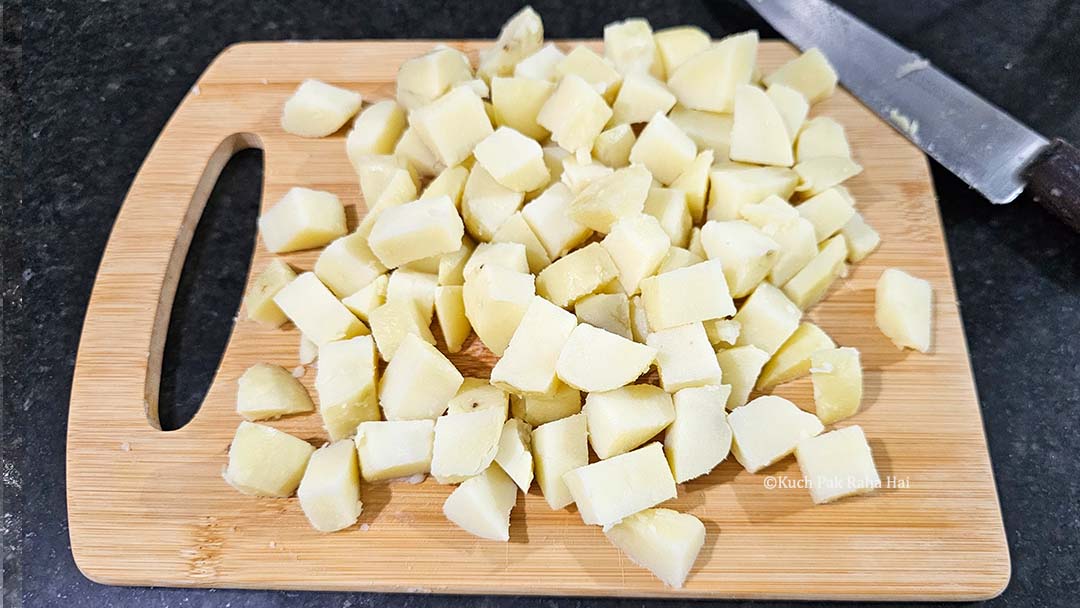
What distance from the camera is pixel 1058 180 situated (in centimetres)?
158

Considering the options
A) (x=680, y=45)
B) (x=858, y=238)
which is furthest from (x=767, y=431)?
(x=680, y=45)

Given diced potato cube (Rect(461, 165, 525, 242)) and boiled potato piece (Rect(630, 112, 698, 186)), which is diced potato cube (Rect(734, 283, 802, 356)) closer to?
boiled potato piece (Rect(630, 112, 698, 186))

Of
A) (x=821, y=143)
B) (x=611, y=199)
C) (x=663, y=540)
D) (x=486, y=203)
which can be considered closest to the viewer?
(x=663, y=540)

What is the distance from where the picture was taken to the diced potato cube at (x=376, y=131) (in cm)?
174

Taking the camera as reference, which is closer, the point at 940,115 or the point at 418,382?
the point at 418,382

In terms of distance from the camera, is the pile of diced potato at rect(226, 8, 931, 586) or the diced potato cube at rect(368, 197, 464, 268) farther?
the diced potato cube at rect(368, 197, 464, 268)

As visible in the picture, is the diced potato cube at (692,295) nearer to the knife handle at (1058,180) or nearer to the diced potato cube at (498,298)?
the diced potato cube at (498,298)

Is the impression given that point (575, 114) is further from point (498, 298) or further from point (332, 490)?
point (332, 490)

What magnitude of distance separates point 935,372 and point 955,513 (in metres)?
0.26

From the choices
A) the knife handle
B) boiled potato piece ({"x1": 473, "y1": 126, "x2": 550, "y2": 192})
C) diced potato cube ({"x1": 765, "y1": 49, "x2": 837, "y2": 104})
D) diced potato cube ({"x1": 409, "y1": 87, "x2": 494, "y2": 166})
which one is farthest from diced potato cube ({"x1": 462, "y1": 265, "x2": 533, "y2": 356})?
the knife handle

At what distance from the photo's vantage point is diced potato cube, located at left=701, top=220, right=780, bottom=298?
1.47 meters

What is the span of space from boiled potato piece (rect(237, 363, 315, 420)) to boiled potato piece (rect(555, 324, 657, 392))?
1.62 feet

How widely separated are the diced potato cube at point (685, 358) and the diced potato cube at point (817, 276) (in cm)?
25

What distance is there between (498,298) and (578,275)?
0.16 metres
